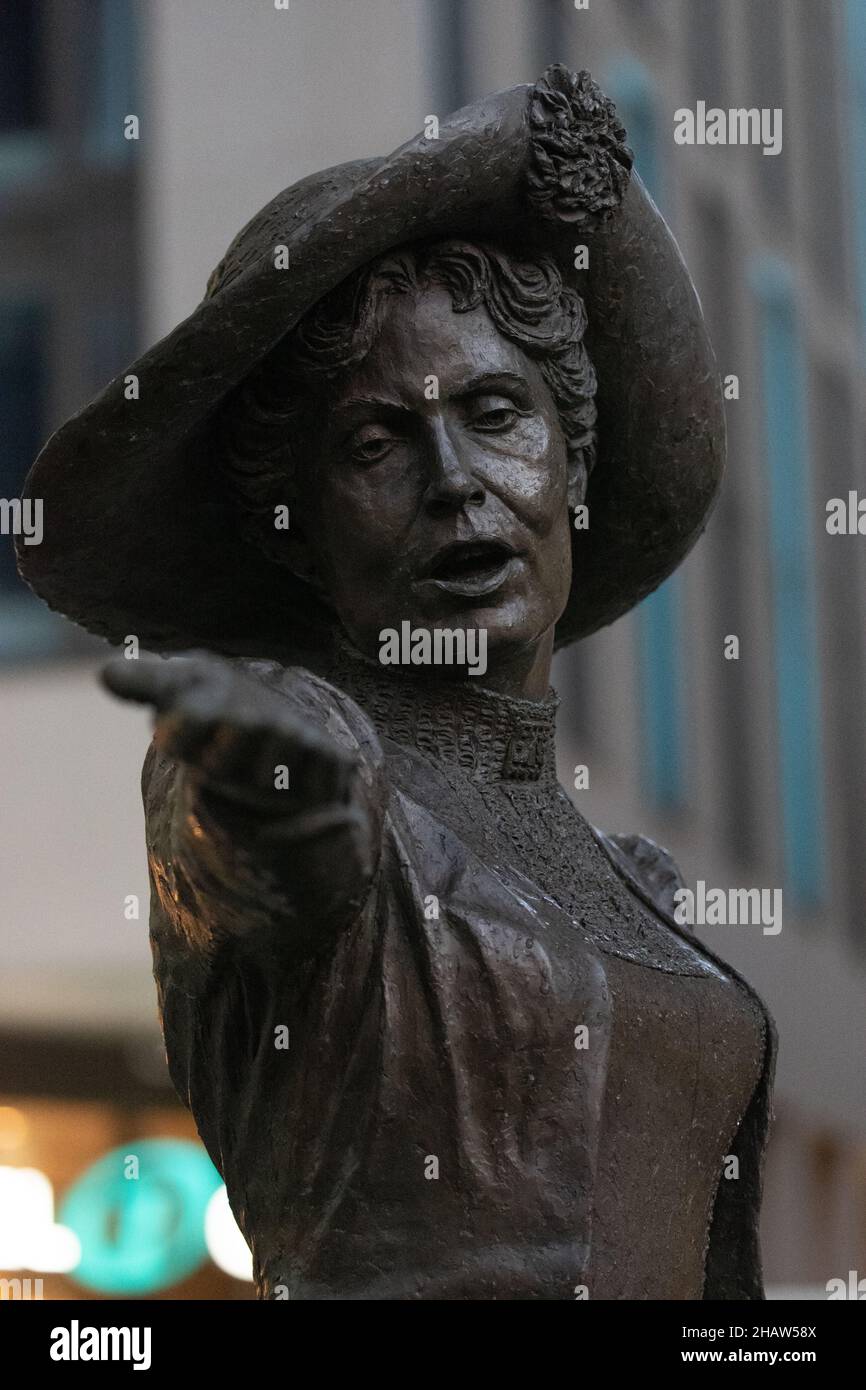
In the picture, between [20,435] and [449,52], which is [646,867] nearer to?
[20,435]

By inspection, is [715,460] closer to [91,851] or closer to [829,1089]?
[91,851]

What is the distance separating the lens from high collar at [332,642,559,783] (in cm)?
317

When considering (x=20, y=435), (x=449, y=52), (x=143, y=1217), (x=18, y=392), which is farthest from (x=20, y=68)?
(x=143, y=1217)

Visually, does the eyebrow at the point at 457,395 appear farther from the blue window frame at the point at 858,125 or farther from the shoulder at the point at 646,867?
the blue window frame at the point at 858,125

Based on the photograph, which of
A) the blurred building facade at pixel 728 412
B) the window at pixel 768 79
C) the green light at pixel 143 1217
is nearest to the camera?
the blurred building facade at pixel 728 412

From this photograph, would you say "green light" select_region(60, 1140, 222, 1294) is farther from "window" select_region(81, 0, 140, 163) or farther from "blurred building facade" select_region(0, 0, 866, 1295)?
"window" select_region(81, 0, 140, 163)

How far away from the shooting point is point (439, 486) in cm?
305

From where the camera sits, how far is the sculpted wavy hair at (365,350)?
3133 mm

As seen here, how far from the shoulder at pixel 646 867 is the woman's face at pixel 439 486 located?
394 mm

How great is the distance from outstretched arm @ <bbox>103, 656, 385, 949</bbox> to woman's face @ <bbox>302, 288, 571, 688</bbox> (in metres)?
0.30

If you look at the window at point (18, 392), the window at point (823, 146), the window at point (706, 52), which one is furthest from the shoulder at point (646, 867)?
the window at point (823, 146)

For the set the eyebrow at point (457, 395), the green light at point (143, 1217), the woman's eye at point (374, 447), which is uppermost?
the eyebrow at point (457, 395)

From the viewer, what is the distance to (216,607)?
11.5 feet

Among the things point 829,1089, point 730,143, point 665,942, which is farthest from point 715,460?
point 829,1089
